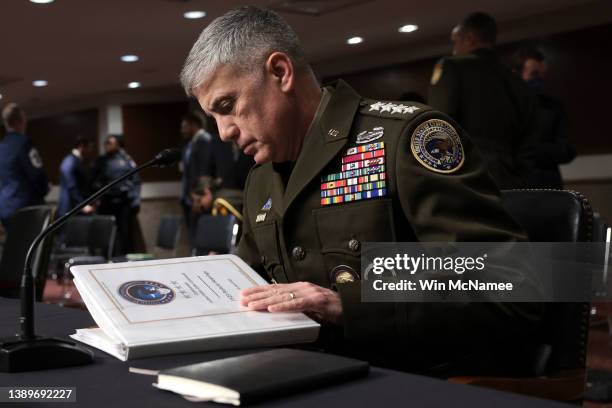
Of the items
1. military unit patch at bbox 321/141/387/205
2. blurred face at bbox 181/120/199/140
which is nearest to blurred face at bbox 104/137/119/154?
blurred face at bbox 181/120/199/140

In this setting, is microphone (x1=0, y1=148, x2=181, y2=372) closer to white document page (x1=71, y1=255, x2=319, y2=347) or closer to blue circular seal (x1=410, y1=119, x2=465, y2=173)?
white document page (x1=71, y1=255, x2=319, y2=347)

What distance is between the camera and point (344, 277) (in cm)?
123

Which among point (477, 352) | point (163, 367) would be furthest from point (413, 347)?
point (163, 367)

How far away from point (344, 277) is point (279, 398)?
0.56 m

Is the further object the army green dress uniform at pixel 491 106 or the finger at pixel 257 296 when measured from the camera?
the army green dress uniform at pixel 491 106

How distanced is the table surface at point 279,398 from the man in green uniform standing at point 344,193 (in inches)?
8.6

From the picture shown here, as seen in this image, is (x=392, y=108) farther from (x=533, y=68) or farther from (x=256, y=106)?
(x=533, y=68)

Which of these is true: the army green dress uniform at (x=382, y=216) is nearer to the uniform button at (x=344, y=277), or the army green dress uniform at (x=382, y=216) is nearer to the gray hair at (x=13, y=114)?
the uniform button at (x=344, y=277)

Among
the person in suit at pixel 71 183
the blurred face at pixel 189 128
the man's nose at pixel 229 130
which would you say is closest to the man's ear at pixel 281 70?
the man's nose at pixel 229 130

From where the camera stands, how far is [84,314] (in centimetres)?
128

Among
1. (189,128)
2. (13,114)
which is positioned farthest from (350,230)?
(189,128)

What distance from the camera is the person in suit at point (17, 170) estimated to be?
5.14 metres

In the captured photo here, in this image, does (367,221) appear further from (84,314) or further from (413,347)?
(84,314)

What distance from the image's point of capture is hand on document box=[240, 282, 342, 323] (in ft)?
3.22
